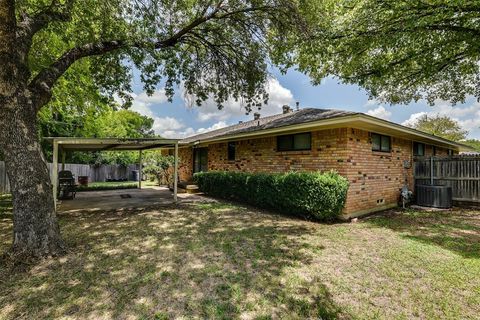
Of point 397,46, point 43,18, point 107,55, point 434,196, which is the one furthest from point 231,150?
point 434,196

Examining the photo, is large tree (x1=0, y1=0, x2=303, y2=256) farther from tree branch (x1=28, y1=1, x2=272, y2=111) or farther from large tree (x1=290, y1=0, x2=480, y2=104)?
large tree (x1=290, y1=0, x2=480, y2=104)

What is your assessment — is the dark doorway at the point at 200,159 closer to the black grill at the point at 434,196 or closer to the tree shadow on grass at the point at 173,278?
the tree shadow on grass at the point at 173,278

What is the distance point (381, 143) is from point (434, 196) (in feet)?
10.3

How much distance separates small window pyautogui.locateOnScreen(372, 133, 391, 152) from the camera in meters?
8.53

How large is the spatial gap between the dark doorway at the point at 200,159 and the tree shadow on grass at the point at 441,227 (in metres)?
9.62

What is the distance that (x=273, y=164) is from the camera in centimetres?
950

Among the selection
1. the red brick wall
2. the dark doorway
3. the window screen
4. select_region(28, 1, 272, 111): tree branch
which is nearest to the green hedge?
the red brick wall

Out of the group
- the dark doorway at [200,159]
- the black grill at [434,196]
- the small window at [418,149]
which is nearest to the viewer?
the black grill at [434,196]

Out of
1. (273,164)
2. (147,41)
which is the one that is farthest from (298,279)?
(147,41)

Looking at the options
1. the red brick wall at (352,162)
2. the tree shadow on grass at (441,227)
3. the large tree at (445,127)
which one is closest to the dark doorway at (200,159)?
the red brick wall at (352,162)

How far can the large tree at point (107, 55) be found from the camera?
411cm

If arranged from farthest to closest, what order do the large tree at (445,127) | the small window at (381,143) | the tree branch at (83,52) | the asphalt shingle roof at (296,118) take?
the large tree at (445,127), the small window at (381,143), the asphalt shingle roof at (296,118), the tree branch at (83,52)

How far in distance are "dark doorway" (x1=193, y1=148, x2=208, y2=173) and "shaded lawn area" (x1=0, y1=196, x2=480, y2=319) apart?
338 inches

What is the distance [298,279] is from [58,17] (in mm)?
7227
